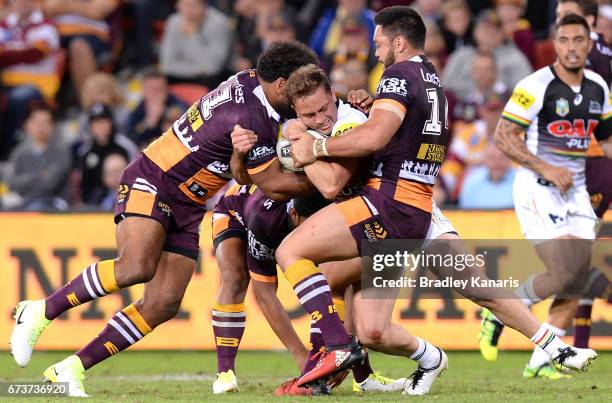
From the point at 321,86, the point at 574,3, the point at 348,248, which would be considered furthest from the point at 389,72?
the point at 574,3

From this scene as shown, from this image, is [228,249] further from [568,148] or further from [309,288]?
[568,148]

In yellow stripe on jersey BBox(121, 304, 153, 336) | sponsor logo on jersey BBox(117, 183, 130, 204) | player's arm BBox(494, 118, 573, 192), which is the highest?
player's arm BBox(494, 118, 573, 192)

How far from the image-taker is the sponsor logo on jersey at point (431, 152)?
868 cm

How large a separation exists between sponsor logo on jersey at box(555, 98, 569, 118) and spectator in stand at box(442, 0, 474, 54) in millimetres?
6571

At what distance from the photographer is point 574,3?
11.3 metres

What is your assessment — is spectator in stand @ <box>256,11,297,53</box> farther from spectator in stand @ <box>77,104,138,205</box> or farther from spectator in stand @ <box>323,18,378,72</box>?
spectator in stand @ <box>77,104,138,205</box>

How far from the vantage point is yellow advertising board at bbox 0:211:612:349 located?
13.0m

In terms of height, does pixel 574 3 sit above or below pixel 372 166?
above

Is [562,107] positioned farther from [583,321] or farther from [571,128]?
[583,321]

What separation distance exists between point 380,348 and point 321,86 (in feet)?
6.34

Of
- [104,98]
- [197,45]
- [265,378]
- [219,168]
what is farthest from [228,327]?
[197,45]

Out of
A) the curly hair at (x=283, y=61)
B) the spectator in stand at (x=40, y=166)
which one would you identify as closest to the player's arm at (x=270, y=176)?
the curly hair at (x=283, y=61)

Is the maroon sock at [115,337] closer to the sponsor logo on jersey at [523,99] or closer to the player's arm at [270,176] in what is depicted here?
the player's arm at [270,176]

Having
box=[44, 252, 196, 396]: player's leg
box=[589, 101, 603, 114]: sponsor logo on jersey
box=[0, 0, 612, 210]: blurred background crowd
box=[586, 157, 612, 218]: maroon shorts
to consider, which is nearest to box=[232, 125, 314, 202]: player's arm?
box=[44, 252, 196, 396]: player's leg
